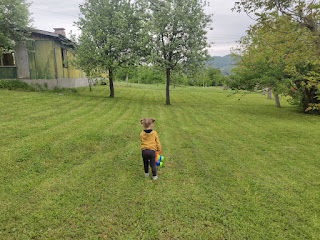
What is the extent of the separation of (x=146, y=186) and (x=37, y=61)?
62.2 feet

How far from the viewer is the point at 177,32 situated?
55.4 ft

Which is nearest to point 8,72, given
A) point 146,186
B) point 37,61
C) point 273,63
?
point 37,61

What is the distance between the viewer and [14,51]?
17.3m

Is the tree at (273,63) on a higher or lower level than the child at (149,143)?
higher

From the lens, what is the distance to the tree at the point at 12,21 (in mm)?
15570

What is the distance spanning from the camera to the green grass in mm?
3506

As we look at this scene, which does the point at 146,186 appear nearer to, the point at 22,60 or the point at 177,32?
the point at 177,32

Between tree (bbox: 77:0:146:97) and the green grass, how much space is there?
10365 mm

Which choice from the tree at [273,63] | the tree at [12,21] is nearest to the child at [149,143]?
the tree at [273,63]

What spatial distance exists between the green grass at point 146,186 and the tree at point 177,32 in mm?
10283

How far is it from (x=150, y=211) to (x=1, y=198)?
3166mm

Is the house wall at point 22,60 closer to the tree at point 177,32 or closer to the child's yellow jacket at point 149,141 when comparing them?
the tree at point 177,32

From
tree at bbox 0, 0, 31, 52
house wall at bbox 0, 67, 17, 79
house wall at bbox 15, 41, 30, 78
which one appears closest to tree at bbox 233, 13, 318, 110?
tree at bbox 0, 0, 31, 52

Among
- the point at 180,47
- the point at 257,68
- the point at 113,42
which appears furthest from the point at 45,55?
the point at 257,68
